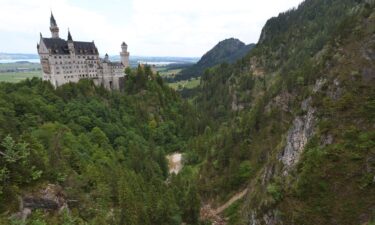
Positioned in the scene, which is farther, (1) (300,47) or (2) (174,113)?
(1) (300,47)

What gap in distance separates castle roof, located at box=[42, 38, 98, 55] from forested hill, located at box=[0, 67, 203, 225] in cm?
1297

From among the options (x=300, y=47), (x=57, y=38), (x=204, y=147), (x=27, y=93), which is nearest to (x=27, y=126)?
(x=27, y=93)

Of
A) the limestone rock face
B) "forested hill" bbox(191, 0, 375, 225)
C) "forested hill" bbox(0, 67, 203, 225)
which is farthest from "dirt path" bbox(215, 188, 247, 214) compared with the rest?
the limestone rock face

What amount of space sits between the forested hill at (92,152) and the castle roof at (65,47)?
1297 centimetres

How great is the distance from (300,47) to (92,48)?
352ft

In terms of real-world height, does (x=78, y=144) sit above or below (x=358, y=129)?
below

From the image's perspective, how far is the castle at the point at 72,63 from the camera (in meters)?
107

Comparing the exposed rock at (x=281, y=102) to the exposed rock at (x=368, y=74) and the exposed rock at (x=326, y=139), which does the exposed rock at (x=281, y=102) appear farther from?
the exposed rock at (x=326, y=139)

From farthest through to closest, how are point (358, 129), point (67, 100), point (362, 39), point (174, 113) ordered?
point (174, 113) < point (67, 100) < point (362, 39) < point (358, 129)

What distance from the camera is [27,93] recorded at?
317 ft

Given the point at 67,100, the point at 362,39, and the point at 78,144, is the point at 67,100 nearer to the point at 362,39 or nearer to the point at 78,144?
the point at 78,144

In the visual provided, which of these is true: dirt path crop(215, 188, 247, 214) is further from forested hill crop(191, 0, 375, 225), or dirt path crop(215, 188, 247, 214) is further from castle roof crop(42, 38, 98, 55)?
castle roof crop(42, 38, 98, 55)

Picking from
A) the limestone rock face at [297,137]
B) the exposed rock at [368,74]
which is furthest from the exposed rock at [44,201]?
the exposed rock at [368,74]

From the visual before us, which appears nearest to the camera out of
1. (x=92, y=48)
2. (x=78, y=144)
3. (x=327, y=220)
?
(x=327, y=220)
